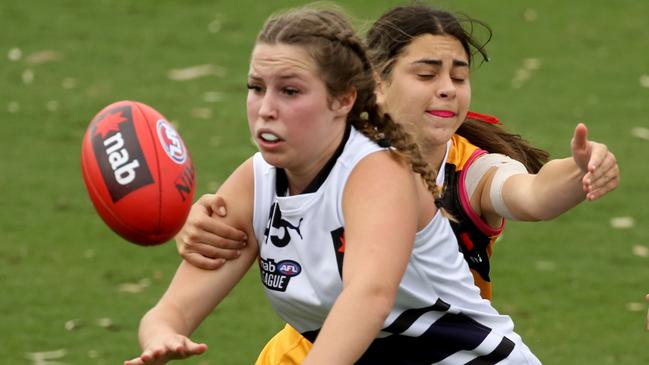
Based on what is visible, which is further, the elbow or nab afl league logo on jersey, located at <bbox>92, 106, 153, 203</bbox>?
nab afl league logo on jersey, located at <bbox>92, 106, 153, 203</bbox>

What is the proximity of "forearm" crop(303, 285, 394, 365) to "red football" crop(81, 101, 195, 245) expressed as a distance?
138 cm

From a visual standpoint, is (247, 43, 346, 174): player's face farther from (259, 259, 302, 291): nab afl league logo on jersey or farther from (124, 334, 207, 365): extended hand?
(124, 334, 207, 365): extended hand

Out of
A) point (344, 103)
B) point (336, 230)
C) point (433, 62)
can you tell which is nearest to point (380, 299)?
point (336, 230)

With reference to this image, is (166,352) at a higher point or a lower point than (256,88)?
lower

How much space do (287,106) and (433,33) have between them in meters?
1.41

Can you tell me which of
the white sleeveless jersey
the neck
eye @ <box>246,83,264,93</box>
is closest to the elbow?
the white sleeveless jersey

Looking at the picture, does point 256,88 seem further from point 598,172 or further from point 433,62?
point 433,62

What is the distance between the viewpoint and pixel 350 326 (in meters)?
3.73

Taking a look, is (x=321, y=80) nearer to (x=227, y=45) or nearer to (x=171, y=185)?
(x=171, y=185)

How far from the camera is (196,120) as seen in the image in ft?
36.4

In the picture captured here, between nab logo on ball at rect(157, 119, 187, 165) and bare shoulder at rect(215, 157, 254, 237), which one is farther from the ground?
bare shoulder at rect(215, 157, 254, 237)

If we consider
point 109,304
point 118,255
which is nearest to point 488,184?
point 109,304

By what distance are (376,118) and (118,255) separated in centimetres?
474

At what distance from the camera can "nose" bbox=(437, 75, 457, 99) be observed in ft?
16.5
